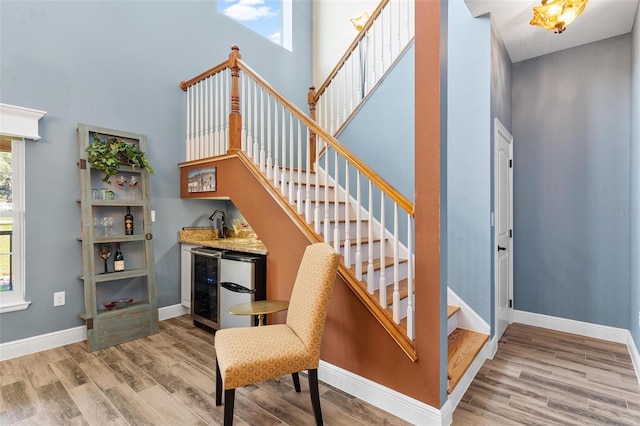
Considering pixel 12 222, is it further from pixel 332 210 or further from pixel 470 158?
pixel 470 158

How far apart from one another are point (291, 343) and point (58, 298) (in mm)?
2500

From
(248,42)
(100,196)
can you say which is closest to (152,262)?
(100,196)

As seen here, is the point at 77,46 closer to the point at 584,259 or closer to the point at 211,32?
the point at 211,32

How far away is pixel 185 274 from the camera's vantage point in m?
→ 3.85

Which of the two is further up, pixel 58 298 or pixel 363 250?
pixel 363 250

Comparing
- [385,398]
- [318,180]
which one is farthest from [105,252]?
[385,398]

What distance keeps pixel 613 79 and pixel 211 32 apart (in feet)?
14.8

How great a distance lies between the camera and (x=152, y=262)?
11.2 feet

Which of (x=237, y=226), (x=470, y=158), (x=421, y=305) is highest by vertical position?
(x=470, y=158)

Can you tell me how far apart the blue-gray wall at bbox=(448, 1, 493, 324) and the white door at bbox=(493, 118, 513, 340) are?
164 millimetres

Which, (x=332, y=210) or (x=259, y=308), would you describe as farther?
(x=332, y=210)

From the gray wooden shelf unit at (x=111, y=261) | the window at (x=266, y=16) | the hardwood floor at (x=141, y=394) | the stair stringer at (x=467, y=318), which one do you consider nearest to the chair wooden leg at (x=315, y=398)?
the hardwood floor at (x=141, y=394)

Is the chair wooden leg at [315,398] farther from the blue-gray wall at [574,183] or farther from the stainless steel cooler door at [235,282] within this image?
the blue-gray wall at [574,183]

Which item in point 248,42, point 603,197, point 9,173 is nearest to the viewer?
point 9,173
